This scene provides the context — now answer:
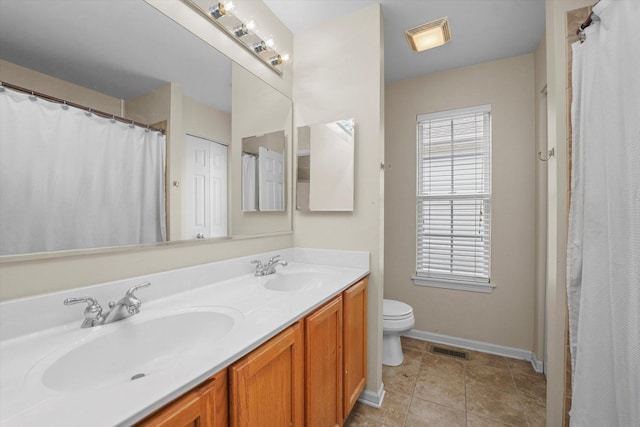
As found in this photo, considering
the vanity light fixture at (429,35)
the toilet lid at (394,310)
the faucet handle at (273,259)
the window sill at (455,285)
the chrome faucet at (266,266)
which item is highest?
the vanity light fixture at (429,35)

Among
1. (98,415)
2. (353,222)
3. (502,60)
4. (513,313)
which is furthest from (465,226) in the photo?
(98,415)

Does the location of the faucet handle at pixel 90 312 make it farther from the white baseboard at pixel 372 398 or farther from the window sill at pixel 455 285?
the window sill at pixel 455 285

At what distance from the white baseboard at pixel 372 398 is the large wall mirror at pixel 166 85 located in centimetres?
128

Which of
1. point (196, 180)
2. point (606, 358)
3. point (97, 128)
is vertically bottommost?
point (606, 358)

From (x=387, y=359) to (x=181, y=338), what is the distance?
1.76 metres

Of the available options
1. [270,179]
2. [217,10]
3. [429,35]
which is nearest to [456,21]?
[429,35]

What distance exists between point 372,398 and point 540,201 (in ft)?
6.42

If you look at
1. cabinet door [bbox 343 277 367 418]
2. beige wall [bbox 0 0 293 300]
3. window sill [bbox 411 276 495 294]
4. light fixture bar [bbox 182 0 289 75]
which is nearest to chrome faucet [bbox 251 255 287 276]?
beige wall [bbox 0 0 293 300]

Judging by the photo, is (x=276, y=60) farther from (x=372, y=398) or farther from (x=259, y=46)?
(x=372, y=398)

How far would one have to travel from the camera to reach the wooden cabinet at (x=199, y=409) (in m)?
0.55

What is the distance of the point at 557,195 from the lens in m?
1.30

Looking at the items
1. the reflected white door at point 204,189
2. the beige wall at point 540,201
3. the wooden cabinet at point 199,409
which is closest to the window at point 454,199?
the beige wall at point 540,201

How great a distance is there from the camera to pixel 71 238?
90cm

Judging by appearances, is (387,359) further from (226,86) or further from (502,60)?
(502,60)
